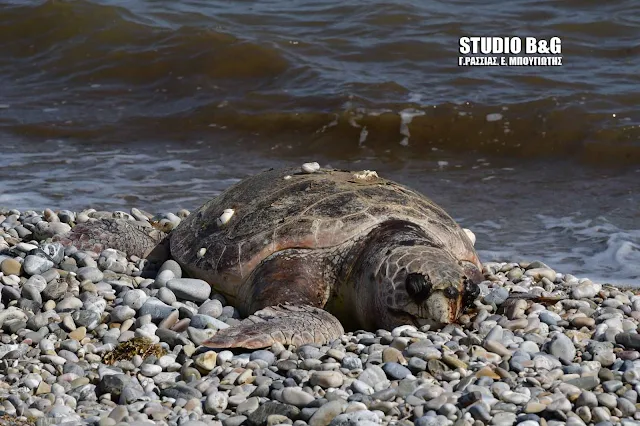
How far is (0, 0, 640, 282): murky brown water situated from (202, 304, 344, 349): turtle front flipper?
9.17 ft

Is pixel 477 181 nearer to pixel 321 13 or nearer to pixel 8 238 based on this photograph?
pixel 8 238

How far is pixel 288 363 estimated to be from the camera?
12.7 feet

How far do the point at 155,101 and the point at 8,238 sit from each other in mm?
6702

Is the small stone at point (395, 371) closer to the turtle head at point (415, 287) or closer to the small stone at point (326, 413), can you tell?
the small stone at point (326, 413)

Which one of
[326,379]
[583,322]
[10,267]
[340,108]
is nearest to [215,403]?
[326,379]

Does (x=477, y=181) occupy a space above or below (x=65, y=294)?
below

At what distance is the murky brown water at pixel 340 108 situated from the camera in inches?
331

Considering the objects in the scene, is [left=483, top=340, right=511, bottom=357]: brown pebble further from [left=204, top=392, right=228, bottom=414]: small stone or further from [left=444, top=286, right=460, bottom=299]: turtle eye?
[left=204, top=392, right=228, bottom=414]: small stone

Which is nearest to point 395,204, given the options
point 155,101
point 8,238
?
point 8,238

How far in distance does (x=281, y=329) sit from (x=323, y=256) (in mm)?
824

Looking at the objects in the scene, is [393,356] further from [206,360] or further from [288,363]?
[206,360]

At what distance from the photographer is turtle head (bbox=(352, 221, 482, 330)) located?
14.3 ft

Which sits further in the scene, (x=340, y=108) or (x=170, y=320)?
(x=340, y=108)

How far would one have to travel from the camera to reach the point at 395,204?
5188 millimetres
